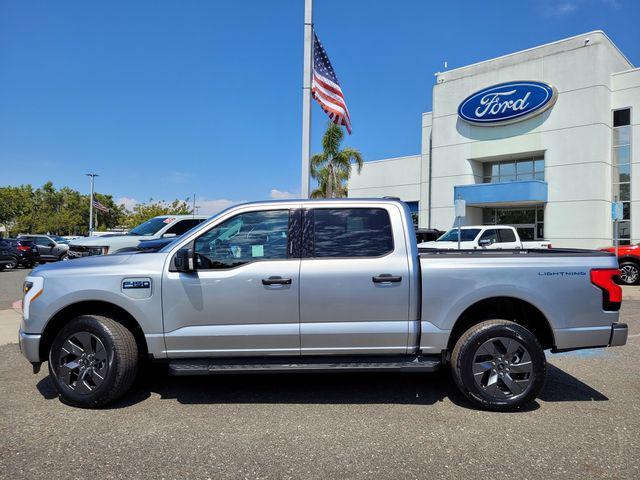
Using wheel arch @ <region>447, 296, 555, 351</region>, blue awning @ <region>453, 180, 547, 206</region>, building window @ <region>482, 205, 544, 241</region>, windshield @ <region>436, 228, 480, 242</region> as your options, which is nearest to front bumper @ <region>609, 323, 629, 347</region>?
wheel arch @ <region>447, 296, 555, 351</region>

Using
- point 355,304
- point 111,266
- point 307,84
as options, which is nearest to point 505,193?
point 307,84

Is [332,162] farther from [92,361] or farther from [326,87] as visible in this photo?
[92,361]

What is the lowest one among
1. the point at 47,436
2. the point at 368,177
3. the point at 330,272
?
the point at 47,436

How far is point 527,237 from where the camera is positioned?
83.6 ft

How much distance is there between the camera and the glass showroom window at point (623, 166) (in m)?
22.7

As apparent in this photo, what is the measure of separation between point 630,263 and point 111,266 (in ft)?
50.5

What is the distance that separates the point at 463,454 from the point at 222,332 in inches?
86.4

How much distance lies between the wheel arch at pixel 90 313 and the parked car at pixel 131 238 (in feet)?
20.2

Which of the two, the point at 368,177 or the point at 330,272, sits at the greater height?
the point at 368,177

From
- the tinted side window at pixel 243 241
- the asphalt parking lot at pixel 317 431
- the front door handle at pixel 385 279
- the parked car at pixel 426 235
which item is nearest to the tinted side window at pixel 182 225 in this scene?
the asphalt parking lot at pixel 317 431

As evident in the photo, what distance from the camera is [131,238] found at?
11734 millimetres

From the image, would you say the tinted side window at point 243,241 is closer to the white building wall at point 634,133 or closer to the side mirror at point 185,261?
the side mirror at point 185,261

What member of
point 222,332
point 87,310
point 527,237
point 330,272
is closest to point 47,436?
point 87,310

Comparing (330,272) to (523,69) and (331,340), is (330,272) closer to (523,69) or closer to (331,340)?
(331,340)
